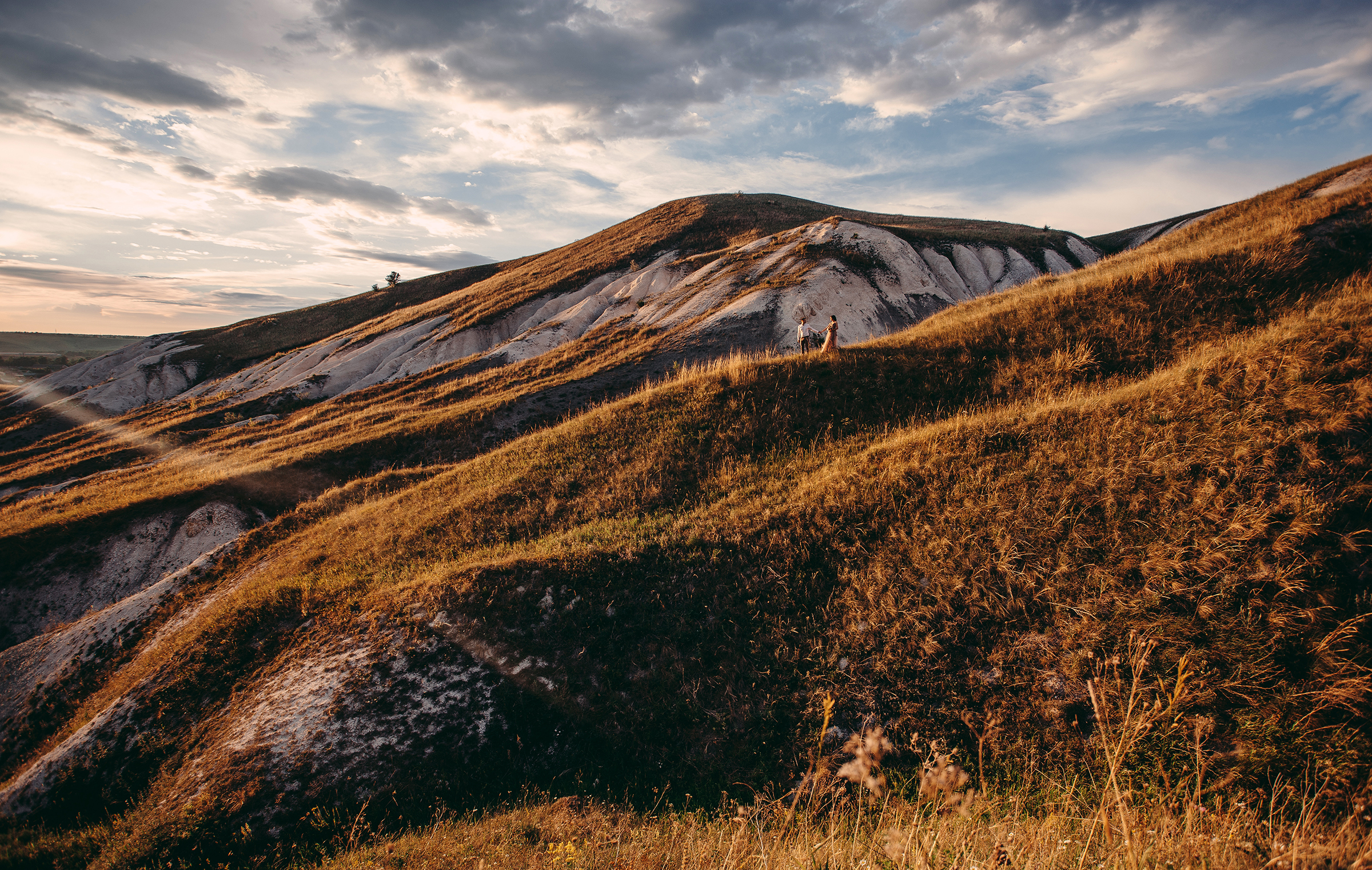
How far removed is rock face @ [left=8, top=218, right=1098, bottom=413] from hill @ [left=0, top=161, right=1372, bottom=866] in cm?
1720

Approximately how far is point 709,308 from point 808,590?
30104mm

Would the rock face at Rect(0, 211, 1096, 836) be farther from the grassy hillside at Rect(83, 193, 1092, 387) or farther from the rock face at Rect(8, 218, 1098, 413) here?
the grassy hillside at Rect(83, 193, 1092, 387)

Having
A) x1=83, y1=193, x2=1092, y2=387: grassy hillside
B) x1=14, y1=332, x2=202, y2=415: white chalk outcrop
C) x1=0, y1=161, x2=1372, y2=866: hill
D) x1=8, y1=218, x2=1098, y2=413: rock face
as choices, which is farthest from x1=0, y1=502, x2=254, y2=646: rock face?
x1=14, y1=332, x2=202, y2=415: white chalk outcrop

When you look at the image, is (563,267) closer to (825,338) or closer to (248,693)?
(825,338)

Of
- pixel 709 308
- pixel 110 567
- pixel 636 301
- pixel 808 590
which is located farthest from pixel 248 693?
pixel 636 301

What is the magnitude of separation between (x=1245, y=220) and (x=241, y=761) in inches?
1225

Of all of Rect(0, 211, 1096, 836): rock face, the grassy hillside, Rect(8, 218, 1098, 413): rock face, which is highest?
the grassy hillside

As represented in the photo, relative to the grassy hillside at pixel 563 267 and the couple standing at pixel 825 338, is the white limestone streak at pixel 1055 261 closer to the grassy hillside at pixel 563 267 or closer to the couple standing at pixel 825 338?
the grassy hillside at pixel 563 267

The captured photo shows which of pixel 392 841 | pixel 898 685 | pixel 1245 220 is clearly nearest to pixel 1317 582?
pixel 898 685

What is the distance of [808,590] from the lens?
7.88 meters

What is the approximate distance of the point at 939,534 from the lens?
7.87m

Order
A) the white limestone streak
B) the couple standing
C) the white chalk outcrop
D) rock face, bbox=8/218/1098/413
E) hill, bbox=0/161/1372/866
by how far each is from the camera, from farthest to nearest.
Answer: the white chalk outcrop
the white limestone streak
rock face, bbox=8/218/1098/413
the couple standing
hill, bbox=0/161/1372/866

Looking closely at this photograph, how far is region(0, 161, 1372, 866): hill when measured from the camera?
19.7ft

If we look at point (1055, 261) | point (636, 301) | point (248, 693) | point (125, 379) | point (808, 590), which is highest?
point (1055, 261)
